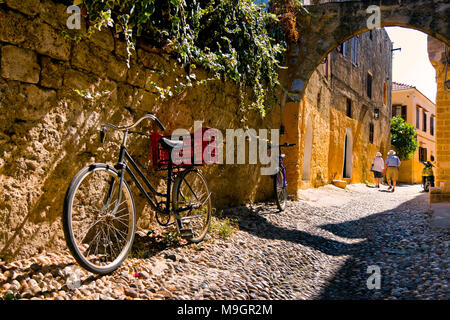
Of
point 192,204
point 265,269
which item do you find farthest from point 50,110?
point 265,269

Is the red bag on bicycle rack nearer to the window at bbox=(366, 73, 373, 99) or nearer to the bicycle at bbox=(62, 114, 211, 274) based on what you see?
the bicycle at bbox=(62, 114, 211, 274)

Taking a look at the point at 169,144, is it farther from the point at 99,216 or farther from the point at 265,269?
the point at 265,269

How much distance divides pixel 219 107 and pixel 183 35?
53.4 inches

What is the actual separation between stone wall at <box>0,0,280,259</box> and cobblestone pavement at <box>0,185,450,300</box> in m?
0.28

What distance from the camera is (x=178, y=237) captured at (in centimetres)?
338

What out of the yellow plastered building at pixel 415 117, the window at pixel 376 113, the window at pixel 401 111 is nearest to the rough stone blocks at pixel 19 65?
the window at pixel 376 113

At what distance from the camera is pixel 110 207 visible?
2834 millimetres

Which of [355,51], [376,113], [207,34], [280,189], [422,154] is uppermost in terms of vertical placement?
[355,51]

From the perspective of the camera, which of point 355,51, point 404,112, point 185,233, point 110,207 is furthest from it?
point 404,112

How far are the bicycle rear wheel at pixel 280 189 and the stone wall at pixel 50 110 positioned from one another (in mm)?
2771

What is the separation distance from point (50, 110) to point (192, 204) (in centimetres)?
148

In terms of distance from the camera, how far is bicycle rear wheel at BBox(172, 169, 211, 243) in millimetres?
3180

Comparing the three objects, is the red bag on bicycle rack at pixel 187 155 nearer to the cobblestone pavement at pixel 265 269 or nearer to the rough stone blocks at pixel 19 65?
the cobblestone pavement at pixel 265 269
